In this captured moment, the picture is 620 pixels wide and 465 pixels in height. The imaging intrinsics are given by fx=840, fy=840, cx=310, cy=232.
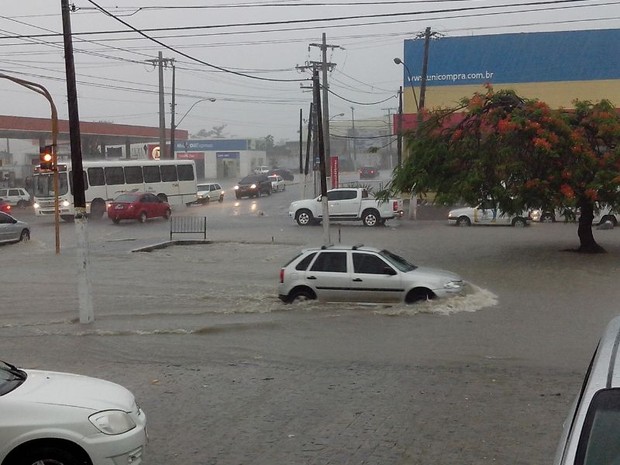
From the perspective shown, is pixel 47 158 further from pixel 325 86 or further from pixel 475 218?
pixel 325 86

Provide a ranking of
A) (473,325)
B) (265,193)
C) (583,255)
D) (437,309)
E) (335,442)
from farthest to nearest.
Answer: (265,193), (583,255), (437,309), (473,325), (335,442)

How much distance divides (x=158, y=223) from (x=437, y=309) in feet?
97.1

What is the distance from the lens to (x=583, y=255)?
87.1ft

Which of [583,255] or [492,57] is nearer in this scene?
[583,255]

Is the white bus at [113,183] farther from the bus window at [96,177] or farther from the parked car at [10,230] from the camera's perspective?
the parked car at [10,230]

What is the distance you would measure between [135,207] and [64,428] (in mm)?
38486

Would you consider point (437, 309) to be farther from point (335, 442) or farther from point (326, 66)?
point (326, 66)

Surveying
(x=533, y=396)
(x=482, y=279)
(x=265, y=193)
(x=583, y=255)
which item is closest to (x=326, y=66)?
(x=265, y=193)

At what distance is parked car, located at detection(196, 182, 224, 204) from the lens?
5969 centimetres

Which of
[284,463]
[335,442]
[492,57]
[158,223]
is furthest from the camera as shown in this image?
[492,57]

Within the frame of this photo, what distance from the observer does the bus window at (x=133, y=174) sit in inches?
1930

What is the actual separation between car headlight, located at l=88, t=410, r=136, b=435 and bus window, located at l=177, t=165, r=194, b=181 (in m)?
46.7

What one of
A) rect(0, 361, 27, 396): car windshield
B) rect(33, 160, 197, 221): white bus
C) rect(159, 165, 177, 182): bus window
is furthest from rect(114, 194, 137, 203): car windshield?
rect(0, 361, 27, 396): car windshield

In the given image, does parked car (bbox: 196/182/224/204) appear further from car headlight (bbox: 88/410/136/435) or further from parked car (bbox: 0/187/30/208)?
car headlight (bbox: 88/410/136/435)
